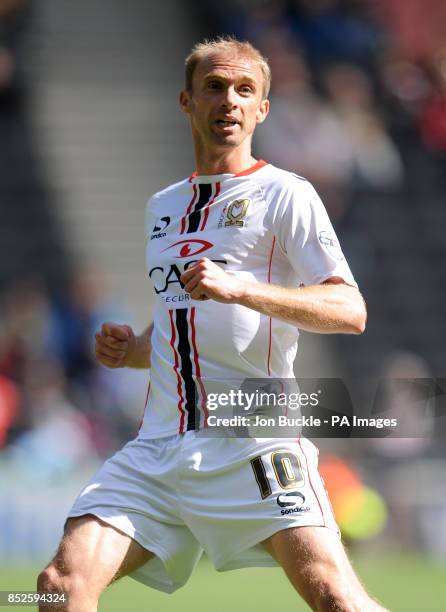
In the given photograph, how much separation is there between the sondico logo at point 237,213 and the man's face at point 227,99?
0.92 feet

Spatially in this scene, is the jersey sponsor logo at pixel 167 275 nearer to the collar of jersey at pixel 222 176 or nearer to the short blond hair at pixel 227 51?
the collar of jersey at pixel 222 176

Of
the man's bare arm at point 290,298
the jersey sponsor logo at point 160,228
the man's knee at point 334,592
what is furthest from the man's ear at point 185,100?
the man's knee at point 334,592

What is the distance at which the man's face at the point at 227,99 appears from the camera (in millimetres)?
4887

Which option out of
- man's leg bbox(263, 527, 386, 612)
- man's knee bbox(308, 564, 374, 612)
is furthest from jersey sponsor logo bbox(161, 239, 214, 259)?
man's knee bbox(308, 564, 374, 612)

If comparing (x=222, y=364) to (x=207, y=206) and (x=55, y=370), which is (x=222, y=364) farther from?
(x=55, y=370)

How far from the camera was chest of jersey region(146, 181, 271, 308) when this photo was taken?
4691mm

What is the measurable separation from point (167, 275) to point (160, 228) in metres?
0.25

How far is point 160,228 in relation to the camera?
502 centimetres

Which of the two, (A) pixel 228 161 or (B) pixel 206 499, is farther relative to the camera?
(A) pixel 228 161

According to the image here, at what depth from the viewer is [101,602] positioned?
8.58 meters

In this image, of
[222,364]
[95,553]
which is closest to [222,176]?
[222,364]

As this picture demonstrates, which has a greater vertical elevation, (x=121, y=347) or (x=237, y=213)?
(x=237, y=213)

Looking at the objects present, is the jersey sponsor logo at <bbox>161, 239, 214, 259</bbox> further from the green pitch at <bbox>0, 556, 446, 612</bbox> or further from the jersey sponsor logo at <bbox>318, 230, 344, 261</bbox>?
the green pitch at <bbox>0, 556, 446, 612</bbox>

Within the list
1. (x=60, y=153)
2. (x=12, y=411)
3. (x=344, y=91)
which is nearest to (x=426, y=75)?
(x=344, y=91)
